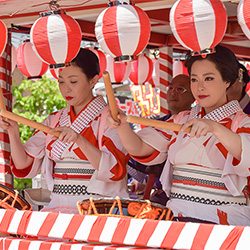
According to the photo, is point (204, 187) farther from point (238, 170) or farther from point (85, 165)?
point (85, 165)

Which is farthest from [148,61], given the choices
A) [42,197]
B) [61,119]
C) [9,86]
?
[61,119]

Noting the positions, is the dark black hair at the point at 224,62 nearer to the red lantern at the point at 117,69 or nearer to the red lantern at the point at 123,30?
the red lantern at the point at 123,30

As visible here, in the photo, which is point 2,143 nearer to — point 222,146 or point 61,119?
point 61,119

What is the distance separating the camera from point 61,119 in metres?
3.56

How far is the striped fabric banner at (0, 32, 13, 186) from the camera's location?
455 cm

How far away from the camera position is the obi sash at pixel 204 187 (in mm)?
2850

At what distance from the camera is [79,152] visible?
3.33m

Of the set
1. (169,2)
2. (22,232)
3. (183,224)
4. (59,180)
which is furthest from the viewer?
(169,2)

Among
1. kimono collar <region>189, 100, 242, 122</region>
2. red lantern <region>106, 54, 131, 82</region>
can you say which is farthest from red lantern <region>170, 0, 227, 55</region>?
red lantern <region>106, 54, 131, 82</region>

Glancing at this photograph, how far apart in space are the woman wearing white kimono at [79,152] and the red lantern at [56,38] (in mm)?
290

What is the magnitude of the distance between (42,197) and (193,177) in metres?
1.95

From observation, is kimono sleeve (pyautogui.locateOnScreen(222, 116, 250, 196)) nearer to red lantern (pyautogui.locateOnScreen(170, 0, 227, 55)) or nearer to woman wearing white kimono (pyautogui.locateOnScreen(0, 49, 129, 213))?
red lantern (pyautogui.locateOnScreen(170, 0, 227, 55))

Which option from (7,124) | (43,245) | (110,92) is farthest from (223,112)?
(7,124)

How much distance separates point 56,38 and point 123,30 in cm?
44
